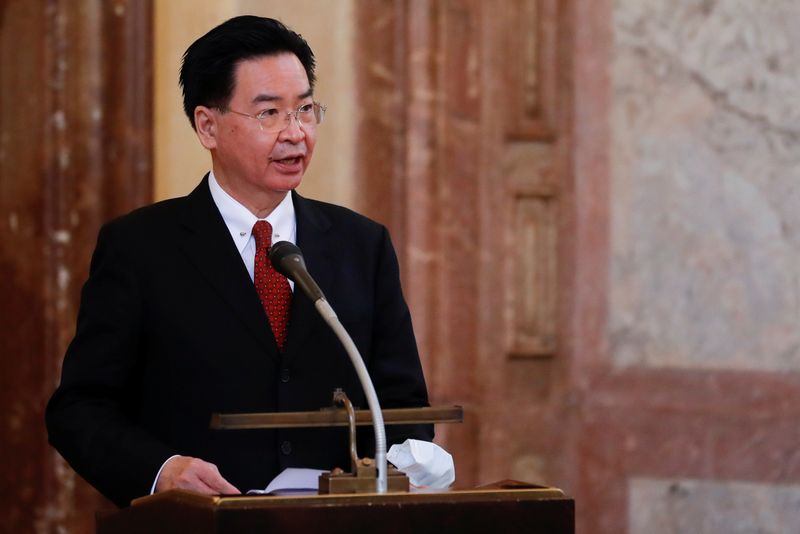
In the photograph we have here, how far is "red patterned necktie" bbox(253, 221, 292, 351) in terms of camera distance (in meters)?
2.66

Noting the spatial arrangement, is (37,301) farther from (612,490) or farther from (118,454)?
(118,454)

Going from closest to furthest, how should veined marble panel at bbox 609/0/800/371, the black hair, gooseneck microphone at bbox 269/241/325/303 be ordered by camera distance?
gooseneck microphone at bbox 269/241/325/303 < the black hair < veined marble panel at bbox 609/0/800/371

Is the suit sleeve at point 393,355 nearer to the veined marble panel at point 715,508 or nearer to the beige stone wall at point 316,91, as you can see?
the beige stone wall at point 316,91

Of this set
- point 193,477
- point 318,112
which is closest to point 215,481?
point 193,477

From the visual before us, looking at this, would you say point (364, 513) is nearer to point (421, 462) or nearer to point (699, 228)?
point (421, 462)

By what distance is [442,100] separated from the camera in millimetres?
4820

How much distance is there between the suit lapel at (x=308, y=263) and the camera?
2.63 metres

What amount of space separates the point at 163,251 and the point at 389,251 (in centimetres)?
44

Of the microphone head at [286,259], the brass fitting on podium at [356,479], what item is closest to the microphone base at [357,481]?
the brass fitting on podium at [356,479]

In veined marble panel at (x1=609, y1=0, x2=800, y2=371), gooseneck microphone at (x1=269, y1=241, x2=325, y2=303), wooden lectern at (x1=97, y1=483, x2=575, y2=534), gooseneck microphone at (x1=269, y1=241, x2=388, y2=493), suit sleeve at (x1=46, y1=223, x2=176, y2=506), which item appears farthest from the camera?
veined marble panel at (x1=609, y1=0, x2=800, y2=371)

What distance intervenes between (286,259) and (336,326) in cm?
16

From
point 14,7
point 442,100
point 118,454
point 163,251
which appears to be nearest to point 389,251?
point 163,251

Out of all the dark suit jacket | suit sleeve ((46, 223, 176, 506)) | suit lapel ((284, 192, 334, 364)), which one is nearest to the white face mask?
the dark suit jacket

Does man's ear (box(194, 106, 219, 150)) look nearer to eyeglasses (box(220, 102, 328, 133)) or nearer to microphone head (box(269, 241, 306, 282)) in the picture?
eyeglasses (box(220, 102, 328, 133))
